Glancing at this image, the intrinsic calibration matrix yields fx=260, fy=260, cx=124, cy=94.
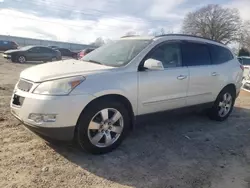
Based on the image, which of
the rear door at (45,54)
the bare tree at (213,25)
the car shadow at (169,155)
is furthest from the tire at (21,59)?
the bare tree at (213,25)

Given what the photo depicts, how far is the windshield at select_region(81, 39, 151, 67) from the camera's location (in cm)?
412

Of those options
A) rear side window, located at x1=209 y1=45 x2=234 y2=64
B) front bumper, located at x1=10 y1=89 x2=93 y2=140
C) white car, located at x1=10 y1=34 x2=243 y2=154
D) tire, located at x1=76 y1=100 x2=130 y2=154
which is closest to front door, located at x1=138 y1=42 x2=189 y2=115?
white car, located at x1=10 y1=34 x2=243 y2=154

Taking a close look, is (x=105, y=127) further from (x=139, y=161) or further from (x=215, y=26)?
(x=215, y=26)

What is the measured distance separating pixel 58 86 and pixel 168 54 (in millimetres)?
2105

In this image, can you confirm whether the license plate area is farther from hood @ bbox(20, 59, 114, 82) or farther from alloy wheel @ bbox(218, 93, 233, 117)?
alloy wheel @ bbox(218, 93, 233, 117)

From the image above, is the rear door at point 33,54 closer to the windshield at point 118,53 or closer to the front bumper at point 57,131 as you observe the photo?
the windshield at point 118,53

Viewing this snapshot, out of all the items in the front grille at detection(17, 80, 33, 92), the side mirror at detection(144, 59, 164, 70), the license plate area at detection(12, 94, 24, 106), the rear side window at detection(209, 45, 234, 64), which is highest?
the rear side window at detection(209, 45, 234, 64)

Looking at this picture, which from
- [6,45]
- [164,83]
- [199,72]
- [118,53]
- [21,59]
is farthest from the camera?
[6,45]

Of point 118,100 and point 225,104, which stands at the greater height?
point 118,100

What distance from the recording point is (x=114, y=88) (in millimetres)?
3629

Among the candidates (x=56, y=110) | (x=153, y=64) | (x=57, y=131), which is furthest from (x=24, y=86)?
(x=153, y=64)

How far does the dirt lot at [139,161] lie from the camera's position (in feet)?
10.1

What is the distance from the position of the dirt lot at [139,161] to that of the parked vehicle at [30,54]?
16.9 meters

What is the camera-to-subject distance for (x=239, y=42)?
2201 inches
